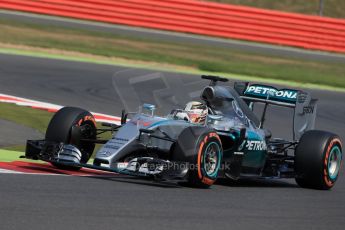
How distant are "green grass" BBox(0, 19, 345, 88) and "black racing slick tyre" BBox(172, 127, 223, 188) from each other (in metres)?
15.4

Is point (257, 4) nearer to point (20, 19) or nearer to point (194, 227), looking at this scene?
point (20, 19)

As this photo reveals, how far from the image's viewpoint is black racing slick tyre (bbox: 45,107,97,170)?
10.9 metres

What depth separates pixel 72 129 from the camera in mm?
10945

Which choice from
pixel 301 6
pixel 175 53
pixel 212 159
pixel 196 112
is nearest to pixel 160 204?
pixel 212 159

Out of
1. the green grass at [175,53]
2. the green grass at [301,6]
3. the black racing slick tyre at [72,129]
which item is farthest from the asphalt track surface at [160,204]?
the green grass at [301,6]

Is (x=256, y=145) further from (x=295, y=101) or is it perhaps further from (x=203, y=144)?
(x=203, y=144)

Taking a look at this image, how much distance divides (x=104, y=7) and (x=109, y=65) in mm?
8116

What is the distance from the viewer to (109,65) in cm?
2417

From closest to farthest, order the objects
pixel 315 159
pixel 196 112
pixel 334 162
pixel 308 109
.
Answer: pixel 196 112
pixel 315 159
pixel 334 162
pixel 308 109

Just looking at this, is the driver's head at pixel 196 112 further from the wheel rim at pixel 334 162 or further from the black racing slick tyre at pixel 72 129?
the wheel rim at pixel 334 162

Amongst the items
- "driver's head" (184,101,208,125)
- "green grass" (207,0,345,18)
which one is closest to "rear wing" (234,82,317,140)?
"driver's head" (184,101,208,125)

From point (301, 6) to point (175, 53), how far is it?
19762 millimetres

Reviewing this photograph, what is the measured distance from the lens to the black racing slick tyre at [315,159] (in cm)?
1155

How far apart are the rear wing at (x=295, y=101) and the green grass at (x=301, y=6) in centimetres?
3368
